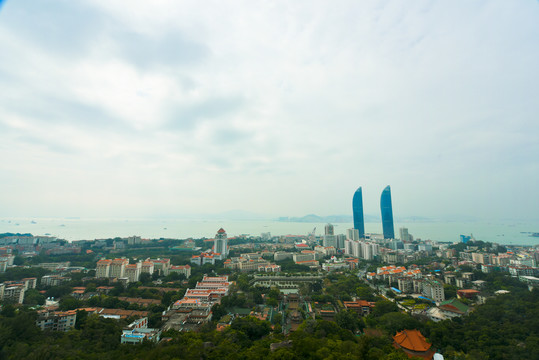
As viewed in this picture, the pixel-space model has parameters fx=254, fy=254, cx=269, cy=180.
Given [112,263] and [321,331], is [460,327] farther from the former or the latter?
[112,263]

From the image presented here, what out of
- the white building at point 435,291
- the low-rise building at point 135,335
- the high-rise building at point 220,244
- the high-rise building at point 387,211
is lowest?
the white building at point 435,291

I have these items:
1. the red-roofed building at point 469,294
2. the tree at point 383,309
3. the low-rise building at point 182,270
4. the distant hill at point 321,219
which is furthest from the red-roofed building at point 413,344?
the distant hill at point 321,219

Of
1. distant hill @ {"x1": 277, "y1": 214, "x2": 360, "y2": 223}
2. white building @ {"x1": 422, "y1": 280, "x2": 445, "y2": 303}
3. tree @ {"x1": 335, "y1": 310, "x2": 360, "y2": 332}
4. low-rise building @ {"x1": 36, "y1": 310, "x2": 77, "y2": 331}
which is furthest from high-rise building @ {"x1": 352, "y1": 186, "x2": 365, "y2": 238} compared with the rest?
distant hill @ {"x1": 277, "y1": 214, "x2": 360, "y2": 223}

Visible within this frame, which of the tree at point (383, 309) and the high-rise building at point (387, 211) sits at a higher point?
the high-rise building at point (387, 211)

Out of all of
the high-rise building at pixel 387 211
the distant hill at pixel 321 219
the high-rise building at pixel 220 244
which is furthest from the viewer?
the distant hill at pixel 321 219

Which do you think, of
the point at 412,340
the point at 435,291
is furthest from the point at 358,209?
the point at 412,340

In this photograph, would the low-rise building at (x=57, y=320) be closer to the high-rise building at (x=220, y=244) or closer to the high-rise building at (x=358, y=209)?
the high-rise building at (x=220, y=244)

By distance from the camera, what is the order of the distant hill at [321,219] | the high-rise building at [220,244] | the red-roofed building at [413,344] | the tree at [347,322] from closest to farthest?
the red-roofed building at [413,344]
the tree at [347,322]
the high-rise building at [220,244]
the distant hill at [321,219]

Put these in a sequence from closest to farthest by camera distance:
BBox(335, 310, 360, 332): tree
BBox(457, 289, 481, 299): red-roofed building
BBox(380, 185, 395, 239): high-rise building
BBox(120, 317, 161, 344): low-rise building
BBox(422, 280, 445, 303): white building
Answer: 1. BBox(120, 317, 161, 344): low-rise building
2. BBox(335, 310, 360, 332): tree
3. BBox(457, 289, 481, 299): red-roofed building
4. BBox(422, 280, 445, 303): white building
5. BBox(380, 185, 395, 239): high-rise building

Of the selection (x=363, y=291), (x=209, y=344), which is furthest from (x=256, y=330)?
(x=363, y=291)

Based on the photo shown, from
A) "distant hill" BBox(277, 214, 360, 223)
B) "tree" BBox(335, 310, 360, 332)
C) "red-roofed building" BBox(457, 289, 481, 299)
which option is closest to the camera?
"tree" BBox(335, 310, 360, 332)

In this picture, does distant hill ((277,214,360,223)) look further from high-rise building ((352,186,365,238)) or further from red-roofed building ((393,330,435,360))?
red-roofed building ((393,330,435,360))
